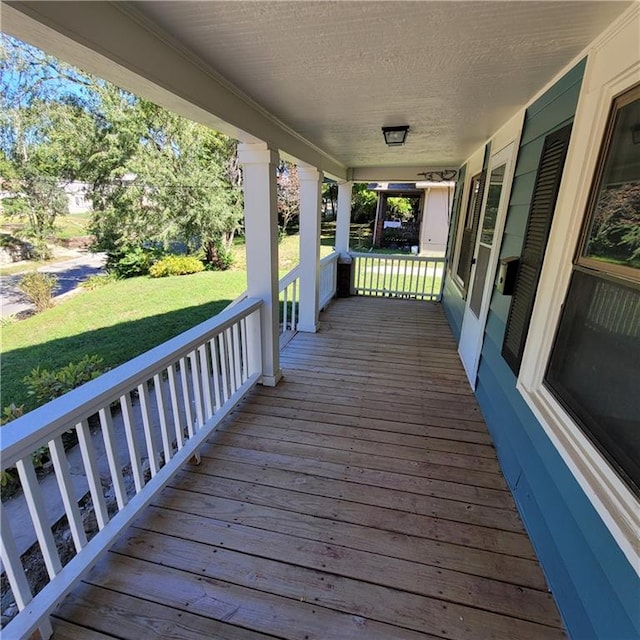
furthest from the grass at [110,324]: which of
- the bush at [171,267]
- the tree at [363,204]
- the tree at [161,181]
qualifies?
the tree at [363,204]

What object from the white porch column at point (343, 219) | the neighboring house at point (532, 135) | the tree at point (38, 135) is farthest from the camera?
the tree at point (38, 135)

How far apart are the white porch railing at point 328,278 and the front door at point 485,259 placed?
2.46m

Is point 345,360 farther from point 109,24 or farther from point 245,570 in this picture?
point 109,24

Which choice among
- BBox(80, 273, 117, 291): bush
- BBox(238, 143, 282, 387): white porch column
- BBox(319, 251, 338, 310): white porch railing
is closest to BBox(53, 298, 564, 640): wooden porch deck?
BBox(238, 143, 282, 387): white porch column

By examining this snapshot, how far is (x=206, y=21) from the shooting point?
4.00 feet

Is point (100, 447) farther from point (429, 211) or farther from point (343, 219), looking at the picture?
point (429, 211)

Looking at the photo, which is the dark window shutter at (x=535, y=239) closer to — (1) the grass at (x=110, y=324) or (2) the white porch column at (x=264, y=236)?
(2) the white porch column at (x=264, y=236)

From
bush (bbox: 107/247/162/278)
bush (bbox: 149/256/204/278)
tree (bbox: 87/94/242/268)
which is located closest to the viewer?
tree (bbox: 87/94/242/268)

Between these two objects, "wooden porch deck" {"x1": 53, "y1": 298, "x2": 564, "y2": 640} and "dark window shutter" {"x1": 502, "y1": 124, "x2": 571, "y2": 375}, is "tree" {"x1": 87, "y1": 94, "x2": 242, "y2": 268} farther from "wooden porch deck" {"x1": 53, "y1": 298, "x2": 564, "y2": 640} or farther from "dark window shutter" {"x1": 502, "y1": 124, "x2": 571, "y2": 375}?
"dark window shutter" {"x1": 502, "y1": 124, "x2": 571, "y2": 375}

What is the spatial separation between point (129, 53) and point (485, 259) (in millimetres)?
2794

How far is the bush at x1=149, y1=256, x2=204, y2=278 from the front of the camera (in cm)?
1015

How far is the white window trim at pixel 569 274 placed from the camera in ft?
3.32

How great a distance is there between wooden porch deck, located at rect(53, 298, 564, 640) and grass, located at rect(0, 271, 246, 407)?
9.40 feet

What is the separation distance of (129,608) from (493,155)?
3911 millimetres
